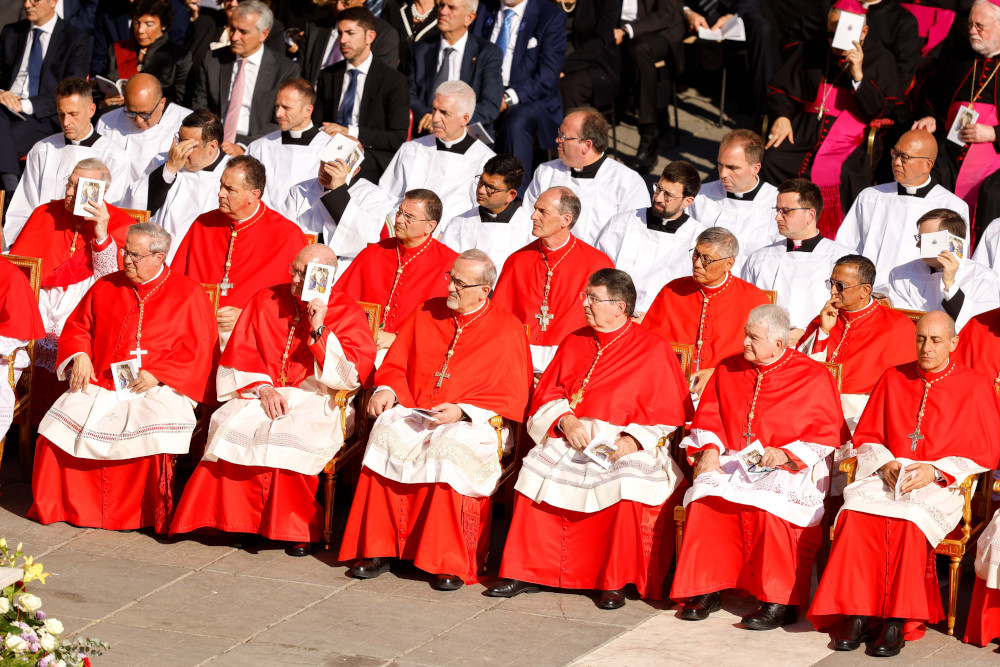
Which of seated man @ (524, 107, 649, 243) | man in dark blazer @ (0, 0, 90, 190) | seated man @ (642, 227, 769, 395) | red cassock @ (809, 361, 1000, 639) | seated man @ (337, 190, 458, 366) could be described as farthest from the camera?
man in dark blazer @ (0, 0, 90, 190)

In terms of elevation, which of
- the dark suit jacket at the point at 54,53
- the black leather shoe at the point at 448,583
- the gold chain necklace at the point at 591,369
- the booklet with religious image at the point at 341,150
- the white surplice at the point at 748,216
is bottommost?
the black leather shoe at the point at 448,583

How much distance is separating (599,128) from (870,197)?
1815 millimetres

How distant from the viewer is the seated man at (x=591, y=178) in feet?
32.6

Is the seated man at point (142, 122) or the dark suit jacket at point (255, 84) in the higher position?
the dark suit jacket at point (255, 84)

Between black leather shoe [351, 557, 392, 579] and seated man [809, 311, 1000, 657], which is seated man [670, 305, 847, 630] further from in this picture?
black leather shoe [351, 557, 392, 579]

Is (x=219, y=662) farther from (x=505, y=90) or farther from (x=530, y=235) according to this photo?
(x=505, y=90)

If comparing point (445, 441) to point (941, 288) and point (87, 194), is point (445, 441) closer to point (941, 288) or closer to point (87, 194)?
point (87, 194)

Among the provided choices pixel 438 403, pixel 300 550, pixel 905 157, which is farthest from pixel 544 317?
pixel 905 157

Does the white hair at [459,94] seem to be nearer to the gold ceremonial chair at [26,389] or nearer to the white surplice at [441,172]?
the white surplice at [441,172]

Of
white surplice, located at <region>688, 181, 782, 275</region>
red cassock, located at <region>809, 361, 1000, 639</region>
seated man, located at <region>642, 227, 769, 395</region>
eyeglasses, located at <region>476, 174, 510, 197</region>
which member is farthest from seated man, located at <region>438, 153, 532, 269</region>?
red cassock, located at <region>809, 361, 1000, 639</region>

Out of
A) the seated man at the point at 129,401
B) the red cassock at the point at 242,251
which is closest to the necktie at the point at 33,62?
the red cassock at the point at 242,251

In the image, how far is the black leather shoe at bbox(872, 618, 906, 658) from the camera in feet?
21.1

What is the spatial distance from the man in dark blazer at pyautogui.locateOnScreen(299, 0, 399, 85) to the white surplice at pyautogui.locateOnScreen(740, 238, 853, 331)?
12.7 ft

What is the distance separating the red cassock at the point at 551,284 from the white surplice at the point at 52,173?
10.7ft
